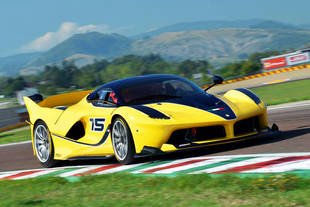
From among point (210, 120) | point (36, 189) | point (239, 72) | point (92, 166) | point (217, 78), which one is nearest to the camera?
point (36, 189)

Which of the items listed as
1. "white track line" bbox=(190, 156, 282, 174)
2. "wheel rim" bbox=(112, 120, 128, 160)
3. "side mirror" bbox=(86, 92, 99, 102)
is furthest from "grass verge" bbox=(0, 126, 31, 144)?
"white track line" bbox=(190, 156, 282, 174)

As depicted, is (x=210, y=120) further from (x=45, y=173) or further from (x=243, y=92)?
(x=45, y=173)

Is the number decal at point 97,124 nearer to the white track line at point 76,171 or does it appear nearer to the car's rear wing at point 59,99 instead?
the white track line at point 76,171

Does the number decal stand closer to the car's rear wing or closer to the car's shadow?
the car's shadow

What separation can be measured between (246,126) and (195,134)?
2.54 ft

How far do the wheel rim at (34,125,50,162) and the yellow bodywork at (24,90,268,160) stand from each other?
170 mm

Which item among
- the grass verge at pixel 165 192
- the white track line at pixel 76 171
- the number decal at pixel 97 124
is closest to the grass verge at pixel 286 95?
the number decal at pixel 97 124

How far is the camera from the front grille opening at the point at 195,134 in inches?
333

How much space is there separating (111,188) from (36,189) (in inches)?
45.0

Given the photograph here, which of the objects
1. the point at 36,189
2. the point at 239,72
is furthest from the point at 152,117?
the point at 239,72

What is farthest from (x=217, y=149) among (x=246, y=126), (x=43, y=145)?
(x=43, y=145)

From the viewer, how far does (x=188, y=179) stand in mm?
6301

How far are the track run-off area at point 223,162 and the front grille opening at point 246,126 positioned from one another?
21cm

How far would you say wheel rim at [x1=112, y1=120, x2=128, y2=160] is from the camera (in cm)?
869
